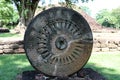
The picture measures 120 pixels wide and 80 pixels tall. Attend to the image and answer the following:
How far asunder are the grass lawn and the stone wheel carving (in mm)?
1486

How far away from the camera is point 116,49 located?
A: 11.7 m

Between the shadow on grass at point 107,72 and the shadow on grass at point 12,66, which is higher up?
the shadow on grass at point 12,66

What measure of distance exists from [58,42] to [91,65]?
3.23m

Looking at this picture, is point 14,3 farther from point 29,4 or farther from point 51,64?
point 51,64

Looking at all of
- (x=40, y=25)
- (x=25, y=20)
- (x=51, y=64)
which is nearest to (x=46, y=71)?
(x=51, y=64)

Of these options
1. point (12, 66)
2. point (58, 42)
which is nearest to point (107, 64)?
point (12, 66)

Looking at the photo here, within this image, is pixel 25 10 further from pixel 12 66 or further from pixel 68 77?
pixel 68 77

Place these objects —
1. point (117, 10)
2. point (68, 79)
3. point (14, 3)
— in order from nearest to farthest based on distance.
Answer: point (68, 79), point (14, 3), point (117, 10)

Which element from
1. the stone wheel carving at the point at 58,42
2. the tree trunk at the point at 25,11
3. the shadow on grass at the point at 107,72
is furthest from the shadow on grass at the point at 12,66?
the tree trunk at the point at 25,11

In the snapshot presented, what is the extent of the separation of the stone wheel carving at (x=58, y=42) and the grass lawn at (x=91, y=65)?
4.88 feet

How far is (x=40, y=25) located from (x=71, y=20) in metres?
0.68

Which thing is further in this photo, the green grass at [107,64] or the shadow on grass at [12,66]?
the green grass at [107,64]

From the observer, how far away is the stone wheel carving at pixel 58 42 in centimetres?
604

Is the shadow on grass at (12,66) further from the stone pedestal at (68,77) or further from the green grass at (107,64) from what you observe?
the green grass at (107,64)
